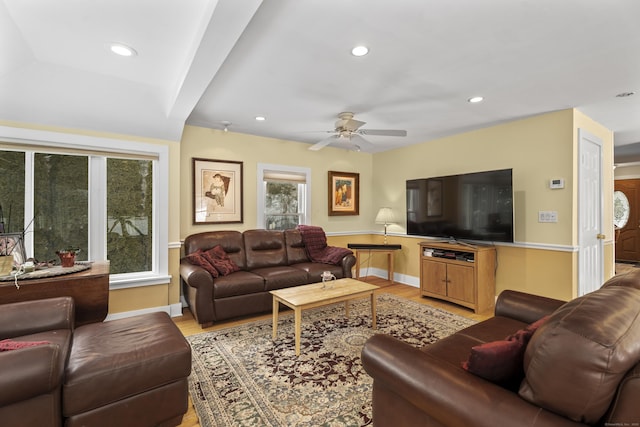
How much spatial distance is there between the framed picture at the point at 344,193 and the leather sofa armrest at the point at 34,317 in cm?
396

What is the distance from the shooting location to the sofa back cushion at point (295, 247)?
178 inches

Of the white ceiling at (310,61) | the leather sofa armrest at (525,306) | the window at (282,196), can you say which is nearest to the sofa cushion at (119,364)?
the white ceiling at (310,61)

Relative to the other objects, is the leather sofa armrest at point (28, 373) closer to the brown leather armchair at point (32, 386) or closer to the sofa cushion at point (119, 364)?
the brown leather armchair at point (32, 386)

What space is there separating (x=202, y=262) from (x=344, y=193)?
2.96 metres

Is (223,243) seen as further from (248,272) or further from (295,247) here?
(295,247)

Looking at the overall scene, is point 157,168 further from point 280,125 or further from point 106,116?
point 280,125

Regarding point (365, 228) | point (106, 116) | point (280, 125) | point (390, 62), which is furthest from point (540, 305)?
point (106, 116)

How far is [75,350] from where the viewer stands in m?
1.72

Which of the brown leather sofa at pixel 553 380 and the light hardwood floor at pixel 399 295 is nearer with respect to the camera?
the brown leather sofa at pixel 553 380

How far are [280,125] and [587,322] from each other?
3.78m

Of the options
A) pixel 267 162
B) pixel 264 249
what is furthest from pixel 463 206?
pixel 267 162

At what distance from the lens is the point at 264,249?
437 cm

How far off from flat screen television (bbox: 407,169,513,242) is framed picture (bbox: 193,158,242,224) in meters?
2.76

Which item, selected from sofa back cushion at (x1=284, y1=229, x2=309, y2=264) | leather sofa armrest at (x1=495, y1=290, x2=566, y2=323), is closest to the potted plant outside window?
sofa back cushion at (x1=284, y1=229, x2=309, y2=264)
